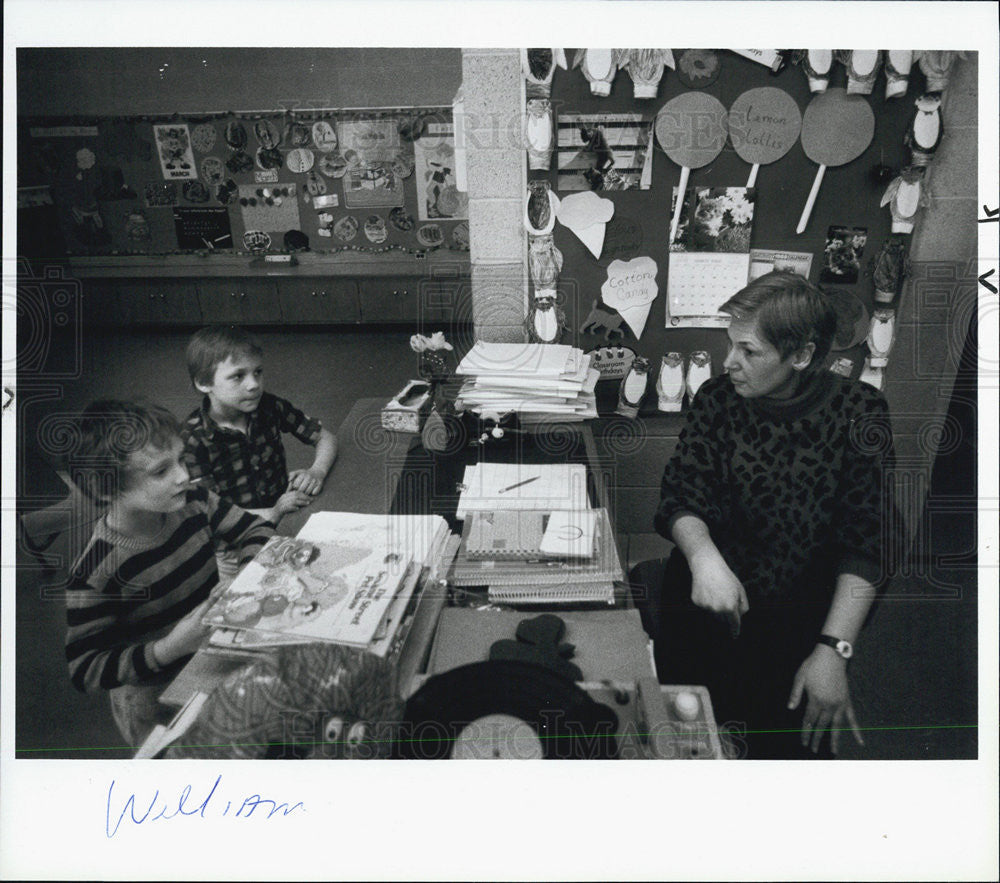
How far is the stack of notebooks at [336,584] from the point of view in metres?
0.77

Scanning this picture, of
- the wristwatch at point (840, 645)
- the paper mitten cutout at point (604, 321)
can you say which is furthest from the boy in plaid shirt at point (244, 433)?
the wristwatch at point (840, 645)

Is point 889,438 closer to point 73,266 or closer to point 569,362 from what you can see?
point 569,362

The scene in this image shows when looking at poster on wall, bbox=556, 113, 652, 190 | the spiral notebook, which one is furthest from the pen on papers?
poster on wall, bbox=556, 113, 652, 190

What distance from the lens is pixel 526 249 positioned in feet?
3.54

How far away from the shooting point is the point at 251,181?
1010mm

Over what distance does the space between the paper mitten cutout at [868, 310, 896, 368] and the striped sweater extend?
3.70ft

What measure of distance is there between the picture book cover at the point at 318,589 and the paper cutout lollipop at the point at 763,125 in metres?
0.86

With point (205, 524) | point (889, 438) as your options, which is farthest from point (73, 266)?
point (889, 438)

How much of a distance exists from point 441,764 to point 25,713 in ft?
2.01

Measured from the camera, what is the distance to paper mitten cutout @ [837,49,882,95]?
86 centimetres

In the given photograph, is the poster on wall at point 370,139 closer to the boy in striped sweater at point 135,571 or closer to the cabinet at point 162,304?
the cabinet at point 162,304

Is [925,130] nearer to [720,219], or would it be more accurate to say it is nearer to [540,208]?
[720,219]

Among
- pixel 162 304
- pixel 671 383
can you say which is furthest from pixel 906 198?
pixel 162 304

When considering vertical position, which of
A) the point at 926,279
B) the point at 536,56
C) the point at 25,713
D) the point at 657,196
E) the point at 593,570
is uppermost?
the point at 536,56
